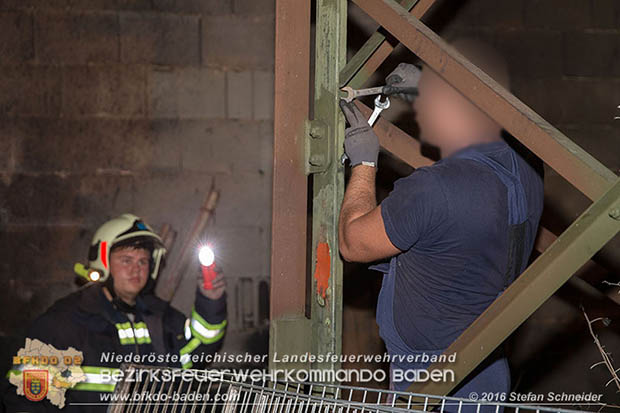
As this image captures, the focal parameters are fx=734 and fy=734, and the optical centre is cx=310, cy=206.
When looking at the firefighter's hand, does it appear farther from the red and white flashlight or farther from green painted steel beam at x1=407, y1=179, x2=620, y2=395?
green painted steel beam at x1=407, y1=179, x2=620, y2=395

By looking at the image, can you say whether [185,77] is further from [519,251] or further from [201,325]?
[519,251]

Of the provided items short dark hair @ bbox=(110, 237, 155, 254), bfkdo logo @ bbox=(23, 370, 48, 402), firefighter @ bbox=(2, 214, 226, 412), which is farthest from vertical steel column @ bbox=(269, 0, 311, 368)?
bfkdo logo @ bbox=(23, 370, 48, 402)

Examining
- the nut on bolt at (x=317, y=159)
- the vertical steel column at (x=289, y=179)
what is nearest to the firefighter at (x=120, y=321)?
the vertical steel column at (x=289, y=179)

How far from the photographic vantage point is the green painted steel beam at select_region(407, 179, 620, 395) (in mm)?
1677

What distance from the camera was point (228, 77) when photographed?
4426 millimetres

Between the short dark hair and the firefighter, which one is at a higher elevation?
the short dark hair

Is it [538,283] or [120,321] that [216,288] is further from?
[538,283]

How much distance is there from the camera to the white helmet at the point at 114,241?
3967mm

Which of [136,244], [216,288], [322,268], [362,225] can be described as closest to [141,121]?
[136,244]

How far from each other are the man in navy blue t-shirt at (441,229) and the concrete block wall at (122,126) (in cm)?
221

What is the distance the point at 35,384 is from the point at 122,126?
1532mm

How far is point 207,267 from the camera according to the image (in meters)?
4.09

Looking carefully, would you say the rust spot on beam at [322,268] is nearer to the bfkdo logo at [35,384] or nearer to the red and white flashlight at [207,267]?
the red and white flashlight at [207,267]

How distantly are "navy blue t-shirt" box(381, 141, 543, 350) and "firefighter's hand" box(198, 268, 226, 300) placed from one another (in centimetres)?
195
